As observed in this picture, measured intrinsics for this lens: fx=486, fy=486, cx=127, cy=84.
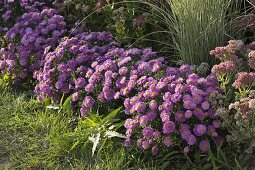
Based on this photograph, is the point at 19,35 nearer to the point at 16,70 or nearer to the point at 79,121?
the point at 16,70

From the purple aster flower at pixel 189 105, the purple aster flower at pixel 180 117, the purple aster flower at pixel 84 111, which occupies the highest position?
the purple aster flower at pixel 189 105

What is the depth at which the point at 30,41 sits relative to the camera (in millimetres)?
4680

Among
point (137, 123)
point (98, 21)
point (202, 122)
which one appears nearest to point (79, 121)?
point (137, 123)

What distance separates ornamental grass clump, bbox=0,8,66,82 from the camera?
468 centimetres

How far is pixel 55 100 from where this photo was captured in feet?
13.9

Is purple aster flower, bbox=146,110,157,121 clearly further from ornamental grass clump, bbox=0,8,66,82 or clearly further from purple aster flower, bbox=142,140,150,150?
ornamental grass clump, bbox=0,8,66,82

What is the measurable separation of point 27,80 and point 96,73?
126 centimetres

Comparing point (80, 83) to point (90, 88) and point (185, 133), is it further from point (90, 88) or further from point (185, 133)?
point (185, 133)

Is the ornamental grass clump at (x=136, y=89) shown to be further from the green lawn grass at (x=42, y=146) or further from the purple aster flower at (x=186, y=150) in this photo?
the green lawn grass at (x=42, y=146)

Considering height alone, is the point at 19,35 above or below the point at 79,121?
above

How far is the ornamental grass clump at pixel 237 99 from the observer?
307 centimetres

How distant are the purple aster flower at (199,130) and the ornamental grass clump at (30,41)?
180cm

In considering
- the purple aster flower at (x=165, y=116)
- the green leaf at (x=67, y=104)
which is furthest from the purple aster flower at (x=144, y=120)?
the green leaf at (x=67, y=104)

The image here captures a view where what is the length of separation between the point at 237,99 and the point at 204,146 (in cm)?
39
